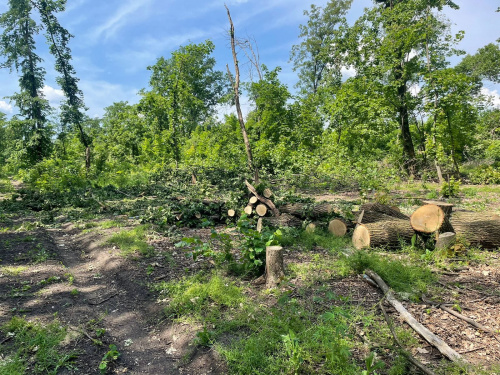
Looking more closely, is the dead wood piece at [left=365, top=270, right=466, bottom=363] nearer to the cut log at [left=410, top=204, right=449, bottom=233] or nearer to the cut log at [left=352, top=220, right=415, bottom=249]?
the cut log at [left=352, top=220, right=415, bottom=249]

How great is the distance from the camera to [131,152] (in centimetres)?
2469

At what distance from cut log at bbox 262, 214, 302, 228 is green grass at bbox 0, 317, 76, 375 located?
183 inches

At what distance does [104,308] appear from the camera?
12.9 ft

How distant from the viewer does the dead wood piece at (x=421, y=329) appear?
2.71 metres

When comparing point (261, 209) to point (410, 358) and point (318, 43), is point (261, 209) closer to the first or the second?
point (410, 358)

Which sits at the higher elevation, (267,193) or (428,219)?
(267,193)

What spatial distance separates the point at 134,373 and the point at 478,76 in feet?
118

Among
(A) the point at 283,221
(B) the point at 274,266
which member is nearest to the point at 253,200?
(A) the point at 283,221

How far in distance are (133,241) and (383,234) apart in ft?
17.2

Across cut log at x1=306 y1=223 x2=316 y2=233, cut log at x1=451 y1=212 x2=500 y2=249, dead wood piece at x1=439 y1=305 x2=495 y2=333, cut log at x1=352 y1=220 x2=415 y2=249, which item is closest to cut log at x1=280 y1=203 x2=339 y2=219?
cut log at x1=306 y1=223 x2=316 y2=233

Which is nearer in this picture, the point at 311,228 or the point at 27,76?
the point at 311,228

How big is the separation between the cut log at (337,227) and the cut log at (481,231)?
2121 millimetres

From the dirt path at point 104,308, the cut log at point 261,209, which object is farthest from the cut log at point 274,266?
the cut log at point 261,209

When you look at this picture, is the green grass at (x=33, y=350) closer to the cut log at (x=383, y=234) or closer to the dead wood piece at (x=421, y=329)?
the dead wood piece at (x=421, y=329)
